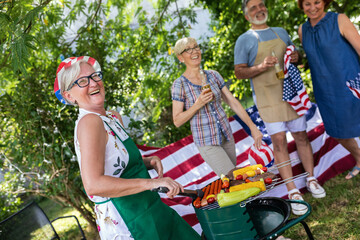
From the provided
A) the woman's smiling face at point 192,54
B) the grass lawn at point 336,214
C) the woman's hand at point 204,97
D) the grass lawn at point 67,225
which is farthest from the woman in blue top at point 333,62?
the grass lawn at point 67,225

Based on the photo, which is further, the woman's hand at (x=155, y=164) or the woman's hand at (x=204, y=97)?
the woman's hand at (x=204, y=97)

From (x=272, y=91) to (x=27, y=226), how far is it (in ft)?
9.01

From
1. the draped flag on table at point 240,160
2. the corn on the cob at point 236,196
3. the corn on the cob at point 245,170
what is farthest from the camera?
the draped flag on table at point 240,160

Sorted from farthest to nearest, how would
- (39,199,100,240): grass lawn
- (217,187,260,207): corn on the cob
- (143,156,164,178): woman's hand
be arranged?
(39,199,100,240): grass lawn < (143,156,164,178): woman's hand < (217,187,260,207): corn on the cob

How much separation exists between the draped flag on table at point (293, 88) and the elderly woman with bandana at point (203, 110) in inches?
24.7

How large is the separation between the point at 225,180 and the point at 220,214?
11.7 inches

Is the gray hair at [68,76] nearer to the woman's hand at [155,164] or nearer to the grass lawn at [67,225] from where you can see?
the woman's hand at [155,164]

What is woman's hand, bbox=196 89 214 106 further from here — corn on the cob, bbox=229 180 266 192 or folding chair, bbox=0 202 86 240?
folding chair, bbox=0 202 86 240

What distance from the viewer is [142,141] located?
5738 millimetres

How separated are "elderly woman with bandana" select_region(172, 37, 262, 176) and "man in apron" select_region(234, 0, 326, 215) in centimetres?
49

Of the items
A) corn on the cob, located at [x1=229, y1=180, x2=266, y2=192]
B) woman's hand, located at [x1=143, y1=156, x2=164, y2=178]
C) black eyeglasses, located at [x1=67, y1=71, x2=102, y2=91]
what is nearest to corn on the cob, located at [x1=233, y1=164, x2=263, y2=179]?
corn on the cob, located at [x1=229, y1=180, x2=266, y2=192]

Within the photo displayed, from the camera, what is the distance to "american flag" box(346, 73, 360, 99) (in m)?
3.25

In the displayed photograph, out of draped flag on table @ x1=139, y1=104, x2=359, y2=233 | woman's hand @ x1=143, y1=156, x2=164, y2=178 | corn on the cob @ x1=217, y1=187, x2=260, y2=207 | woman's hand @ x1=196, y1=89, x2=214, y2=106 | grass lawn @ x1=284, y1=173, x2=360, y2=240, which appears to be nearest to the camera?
corn on the cob @ x1=217, y1=187, x2=260, y2=207

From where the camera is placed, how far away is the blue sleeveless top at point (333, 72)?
327cm
